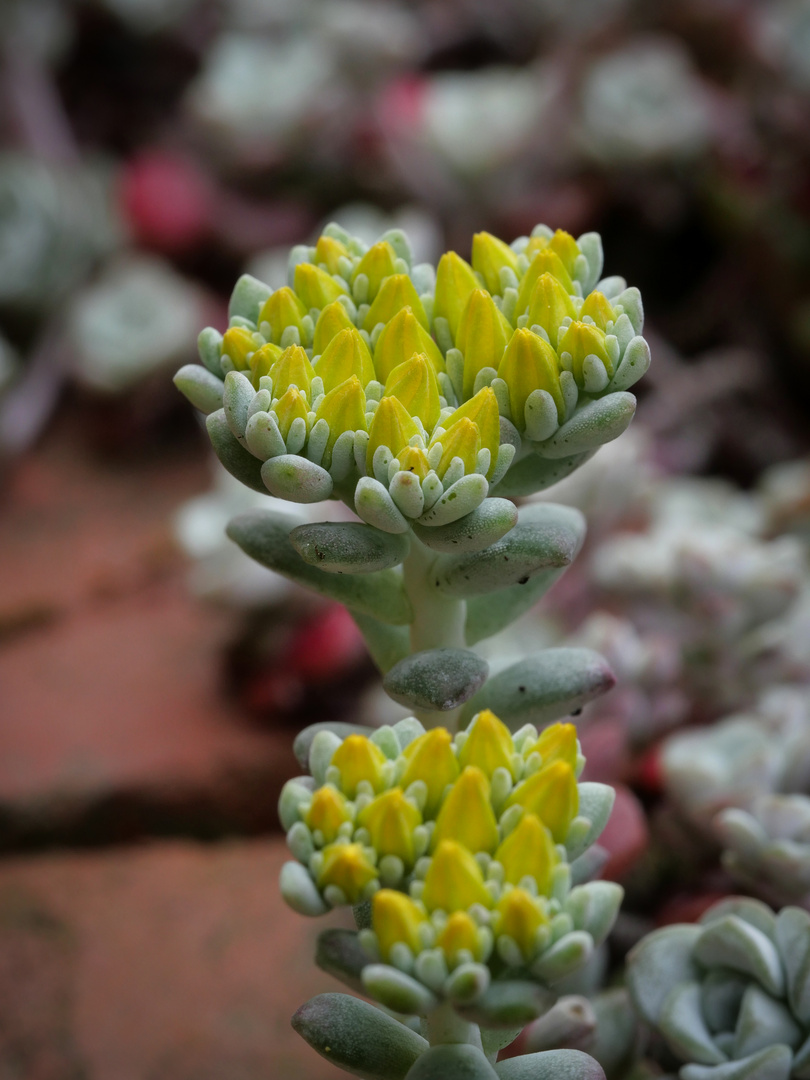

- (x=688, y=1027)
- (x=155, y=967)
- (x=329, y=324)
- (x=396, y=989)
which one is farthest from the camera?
(x=155, y=967)

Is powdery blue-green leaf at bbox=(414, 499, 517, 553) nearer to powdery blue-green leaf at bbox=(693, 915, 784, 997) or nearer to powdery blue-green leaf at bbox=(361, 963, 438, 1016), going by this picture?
powdery blue-green leaf at bbox=(361, 963, 438, 1016)

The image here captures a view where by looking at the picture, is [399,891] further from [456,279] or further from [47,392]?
[47,392]

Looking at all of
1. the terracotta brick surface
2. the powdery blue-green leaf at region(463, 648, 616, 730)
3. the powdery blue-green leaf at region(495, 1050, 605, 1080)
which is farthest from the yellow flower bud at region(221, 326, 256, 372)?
the terracotta brick surface

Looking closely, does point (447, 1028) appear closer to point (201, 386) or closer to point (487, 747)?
point (487, 747)

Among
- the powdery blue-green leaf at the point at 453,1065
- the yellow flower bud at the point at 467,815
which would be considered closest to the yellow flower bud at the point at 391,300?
the yellow flower bud at the point at 467,815

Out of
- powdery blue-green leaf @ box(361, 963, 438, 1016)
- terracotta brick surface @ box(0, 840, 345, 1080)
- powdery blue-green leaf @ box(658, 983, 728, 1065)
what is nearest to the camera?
powdery blue-green leaf @ box(361, 963, 438, 1016)

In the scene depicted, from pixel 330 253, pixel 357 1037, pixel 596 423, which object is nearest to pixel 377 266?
pixel 330 253

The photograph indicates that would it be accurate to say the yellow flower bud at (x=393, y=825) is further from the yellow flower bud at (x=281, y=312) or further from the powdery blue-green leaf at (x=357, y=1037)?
the yellow flower bud at (x=281, y=312)
